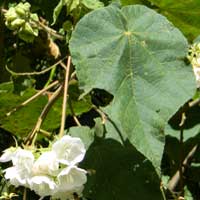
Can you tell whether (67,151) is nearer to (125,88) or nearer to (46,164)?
(46,164)

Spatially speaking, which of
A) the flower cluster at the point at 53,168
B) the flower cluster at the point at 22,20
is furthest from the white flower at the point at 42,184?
the flower cluster at the point at 22,20

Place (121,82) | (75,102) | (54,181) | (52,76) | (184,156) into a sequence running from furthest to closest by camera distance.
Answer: (52,76) → (184,156) → (75,102) → (121,82) → (54,181)

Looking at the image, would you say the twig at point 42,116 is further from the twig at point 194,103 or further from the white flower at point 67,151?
the twig at point 194,103

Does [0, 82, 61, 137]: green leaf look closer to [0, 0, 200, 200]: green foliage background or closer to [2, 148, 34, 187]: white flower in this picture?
[0, 0, 200, 200]: green foliage background

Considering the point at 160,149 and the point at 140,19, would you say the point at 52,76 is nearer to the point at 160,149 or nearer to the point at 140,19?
the point at 140,19

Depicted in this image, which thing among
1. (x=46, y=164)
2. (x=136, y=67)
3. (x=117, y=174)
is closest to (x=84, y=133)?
(x=117, y=174)

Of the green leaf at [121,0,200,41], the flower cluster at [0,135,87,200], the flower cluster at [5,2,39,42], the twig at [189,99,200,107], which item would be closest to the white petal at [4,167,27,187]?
the flower cluster at [0,135,87,200]

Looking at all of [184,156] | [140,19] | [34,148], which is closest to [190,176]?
[184,156]
